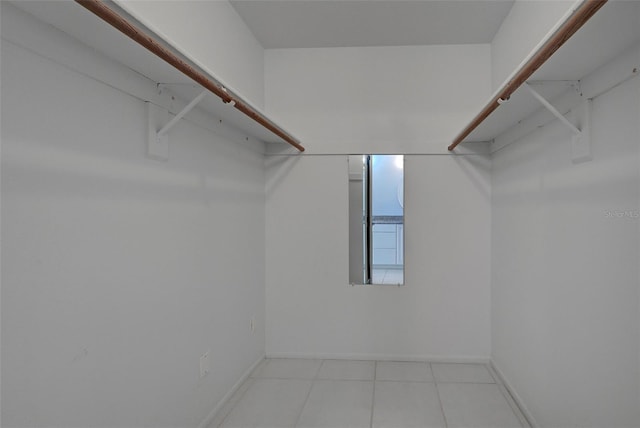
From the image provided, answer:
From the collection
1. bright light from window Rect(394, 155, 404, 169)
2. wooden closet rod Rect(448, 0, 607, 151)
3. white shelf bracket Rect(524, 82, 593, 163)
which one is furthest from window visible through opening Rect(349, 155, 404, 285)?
white shelf bracket Rect(524, 82, 593, 163)

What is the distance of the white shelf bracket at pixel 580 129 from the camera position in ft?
4.92

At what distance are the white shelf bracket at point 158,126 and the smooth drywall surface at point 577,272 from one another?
63.7 inches

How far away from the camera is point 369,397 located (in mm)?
2422

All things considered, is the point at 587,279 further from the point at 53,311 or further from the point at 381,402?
the point at 53,311

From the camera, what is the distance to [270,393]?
2.48 metres

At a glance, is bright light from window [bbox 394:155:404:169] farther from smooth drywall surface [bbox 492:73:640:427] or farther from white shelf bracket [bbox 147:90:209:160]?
white shelf bracket [bbox 147:90:209:160]

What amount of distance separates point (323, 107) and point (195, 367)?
2198mm

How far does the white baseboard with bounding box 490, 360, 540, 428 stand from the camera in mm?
2062

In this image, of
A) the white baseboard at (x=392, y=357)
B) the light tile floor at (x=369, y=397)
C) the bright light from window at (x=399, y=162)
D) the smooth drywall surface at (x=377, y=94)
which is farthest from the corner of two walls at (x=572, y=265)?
the bright light from window at (x=399, y=162)

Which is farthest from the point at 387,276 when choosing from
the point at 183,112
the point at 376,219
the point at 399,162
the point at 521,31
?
the point at 183,112

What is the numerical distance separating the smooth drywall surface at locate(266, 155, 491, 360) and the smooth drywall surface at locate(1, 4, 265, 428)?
95cm

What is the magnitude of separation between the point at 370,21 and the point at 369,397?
263 cm

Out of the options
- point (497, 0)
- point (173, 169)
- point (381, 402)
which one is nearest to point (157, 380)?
→ point (173, 169)

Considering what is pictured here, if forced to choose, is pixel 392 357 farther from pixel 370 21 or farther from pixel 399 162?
pixel 370 21
